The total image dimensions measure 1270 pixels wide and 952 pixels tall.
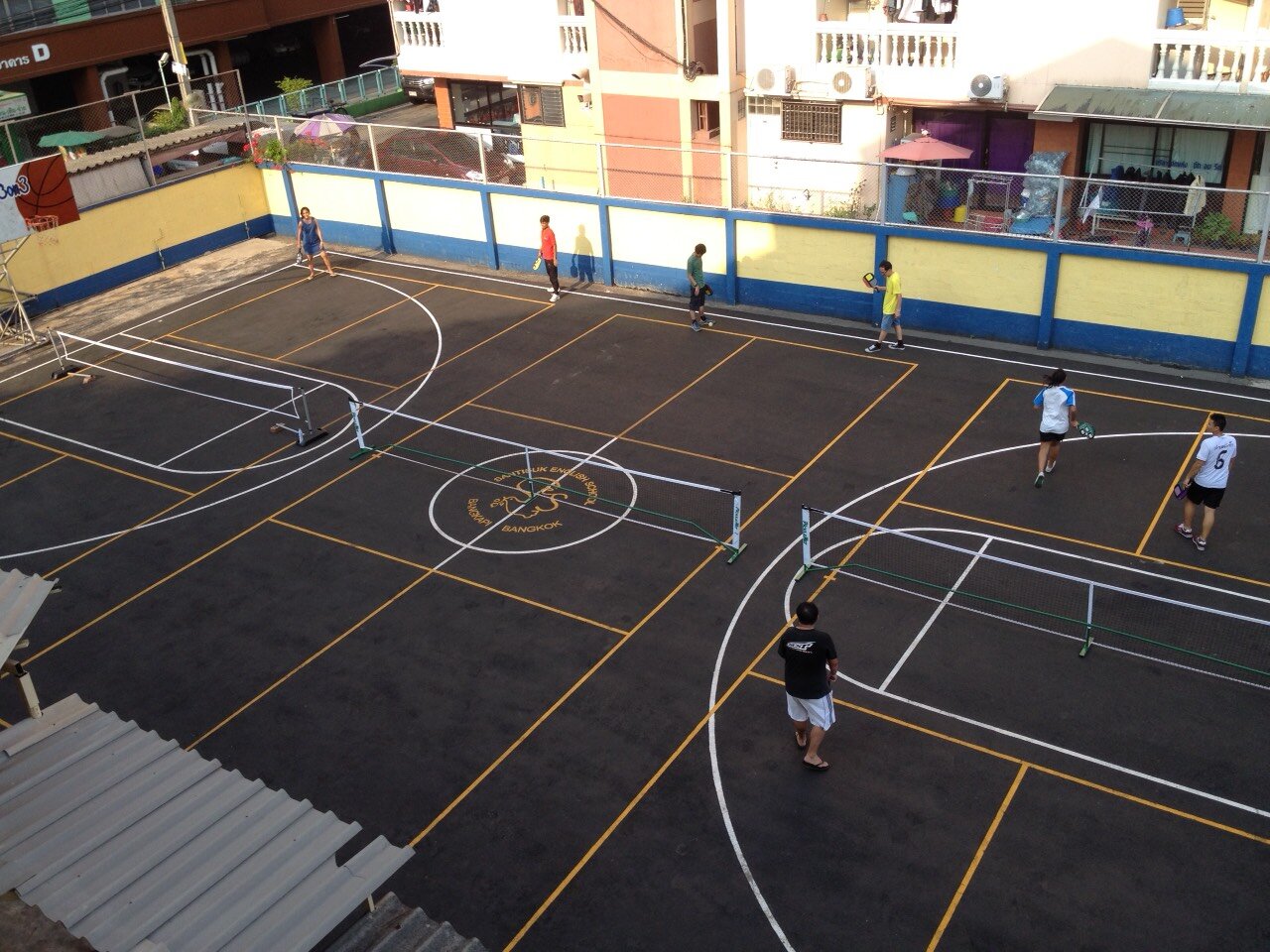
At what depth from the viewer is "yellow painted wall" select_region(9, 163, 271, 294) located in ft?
95.3

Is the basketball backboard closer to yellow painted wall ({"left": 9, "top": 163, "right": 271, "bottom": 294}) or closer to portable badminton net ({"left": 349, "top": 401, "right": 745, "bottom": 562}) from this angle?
yellow painted wall ({"left": 9, "top": 163, "right": 271, "bottom": 294})

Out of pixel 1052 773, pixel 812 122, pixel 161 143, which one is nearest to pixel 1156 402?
pixel 1052 773

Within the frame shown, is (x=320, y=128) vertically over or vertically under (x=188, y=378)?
over

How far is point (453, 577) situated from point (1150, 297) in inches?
551

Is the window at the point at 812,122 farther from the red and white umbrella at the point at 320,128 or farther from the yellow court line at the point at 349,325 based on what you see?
the red and white umbrella at the point at 320,128

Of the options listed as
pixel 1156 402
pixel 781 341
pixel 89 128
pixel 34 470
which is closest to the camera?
pixel 1156 402

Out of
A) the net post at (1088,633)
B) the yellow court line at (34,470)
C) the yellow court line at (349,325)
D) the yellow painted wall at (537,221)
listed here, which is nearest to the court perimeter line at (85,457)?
the yellow court line at (34,470)

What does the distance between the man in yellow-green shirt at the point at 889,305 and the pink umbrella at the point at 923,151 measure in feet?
13.7

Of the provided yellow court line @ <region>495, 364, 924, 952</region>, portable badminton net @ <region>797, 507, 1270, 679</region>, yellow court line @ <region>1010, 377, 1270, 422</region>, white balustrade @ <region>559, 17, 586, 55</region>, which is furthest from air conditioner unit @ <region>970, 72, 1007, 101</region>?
portable badminton net @ <region>797, 507, 1270, 679</region>

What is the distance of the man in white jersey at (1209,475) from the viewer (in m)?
15.6

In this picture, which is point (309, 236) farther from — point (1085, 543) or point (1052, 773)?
point (1052, 773)

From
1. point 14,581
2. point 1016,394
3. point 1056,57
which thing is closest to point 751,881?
point 14,581

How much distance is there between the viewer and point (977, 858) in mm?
11828

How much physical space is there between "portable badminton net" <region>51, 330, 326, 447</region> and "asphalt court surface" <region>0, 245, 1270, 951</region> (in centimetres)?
21
